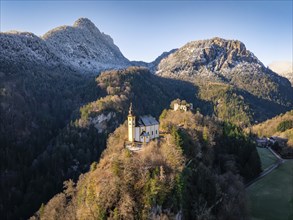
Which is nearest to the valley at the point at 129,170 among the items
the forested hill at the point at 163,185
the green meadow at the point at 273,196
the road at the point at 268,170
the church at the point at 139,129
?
the forested hill at the point at 163,185

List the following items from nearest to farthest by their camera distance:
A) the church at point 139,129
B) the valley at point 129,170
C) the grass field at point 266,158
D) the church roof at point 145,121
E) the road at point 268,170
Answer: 1. the valley at point 129,170
2. the church at point 139,129
3. the church roof at point 145,121
4. the road at point 268,170
5. the grass field at point 266,158

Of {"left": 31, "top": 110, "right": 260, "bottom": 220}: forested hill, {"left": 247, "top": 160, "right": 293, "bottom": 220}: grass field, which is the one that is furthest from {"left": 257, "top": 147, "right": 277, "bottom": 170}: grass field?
{"left": 31, "top": 110, "right": 260, "bottom": 220}: forested hill

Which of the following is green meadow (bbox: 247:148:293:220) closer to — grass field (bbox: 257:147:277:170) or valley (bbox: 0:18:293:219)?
valley (bbox: 0:18:293:219)

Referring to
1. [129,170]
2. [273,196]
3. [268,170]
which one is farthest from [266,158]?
[129,170]

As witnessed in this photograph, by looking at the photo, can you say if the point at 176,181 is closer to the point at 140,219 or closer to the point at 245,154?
the point at 140,219

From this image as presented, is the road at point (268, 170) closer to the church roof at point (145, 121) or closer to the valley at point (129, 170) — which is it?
the valley at point (129, 170)

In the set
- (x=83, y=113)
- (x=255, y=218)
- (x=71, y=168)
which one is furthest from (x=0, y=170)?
(x=255, y=218)
